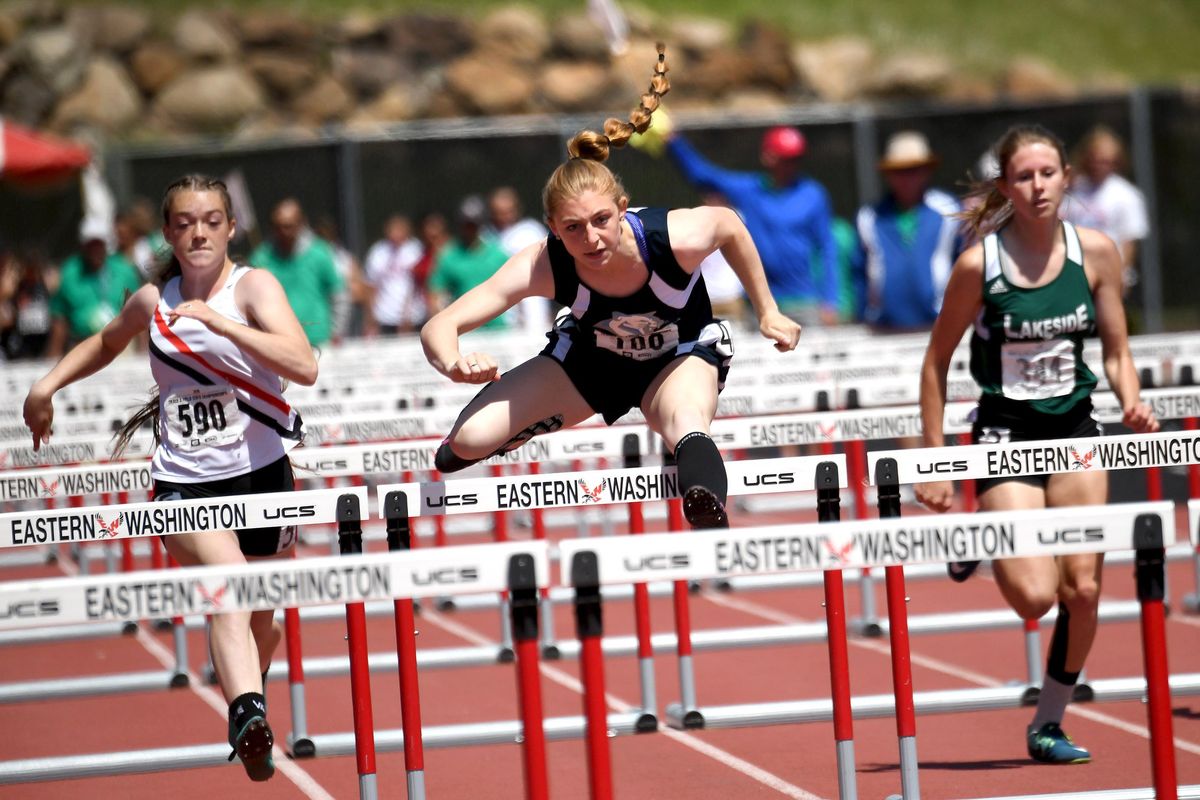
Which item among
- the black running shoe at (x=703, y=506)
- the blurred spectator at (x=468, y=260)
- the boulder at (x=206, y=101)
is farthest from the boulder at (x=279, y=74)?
the black running shoe at (x=703, y=506)

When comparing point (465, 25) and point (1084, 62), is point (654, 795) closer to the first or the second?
point (465, 25)

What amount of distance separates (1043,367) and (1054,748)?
130cm

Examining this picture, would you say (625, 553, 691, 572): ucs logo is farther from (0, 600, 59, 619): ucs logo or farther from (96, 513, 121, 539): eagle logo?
(96, 513, 121, 539): eagle logo

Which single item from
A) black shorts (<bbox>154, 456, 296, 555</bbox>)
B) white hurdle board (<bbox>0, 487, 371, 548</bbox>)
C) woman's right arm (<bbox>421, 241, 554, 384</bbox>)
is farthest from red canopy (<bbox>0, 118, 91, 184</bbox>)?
white hurdle board (<bbox>0, 487, 371, 548</bbox>)

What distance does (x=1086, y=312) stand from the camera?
5.70 metres

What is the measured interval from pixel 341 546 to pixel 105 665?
14.7 feet

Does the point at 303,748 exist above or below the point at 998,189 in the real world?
below

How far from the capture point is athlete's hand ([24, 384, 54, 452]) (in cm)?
559

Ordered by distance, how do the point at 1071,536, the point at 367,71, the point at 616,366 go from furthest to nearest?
the point at 367,71 → the point at 616,366 → the point at 1071,536

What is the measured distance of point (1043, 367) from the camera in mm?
5727

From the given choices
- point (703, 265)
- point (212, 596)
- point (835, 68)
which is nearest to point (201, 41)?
point (835, 68)

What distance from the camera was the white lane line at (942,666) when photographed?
650 cm

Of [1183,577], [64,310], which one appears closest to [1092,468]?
[1183,577]

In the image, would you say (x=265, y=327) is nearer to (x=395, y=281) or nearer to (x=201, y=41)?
(x=395, y=281)
